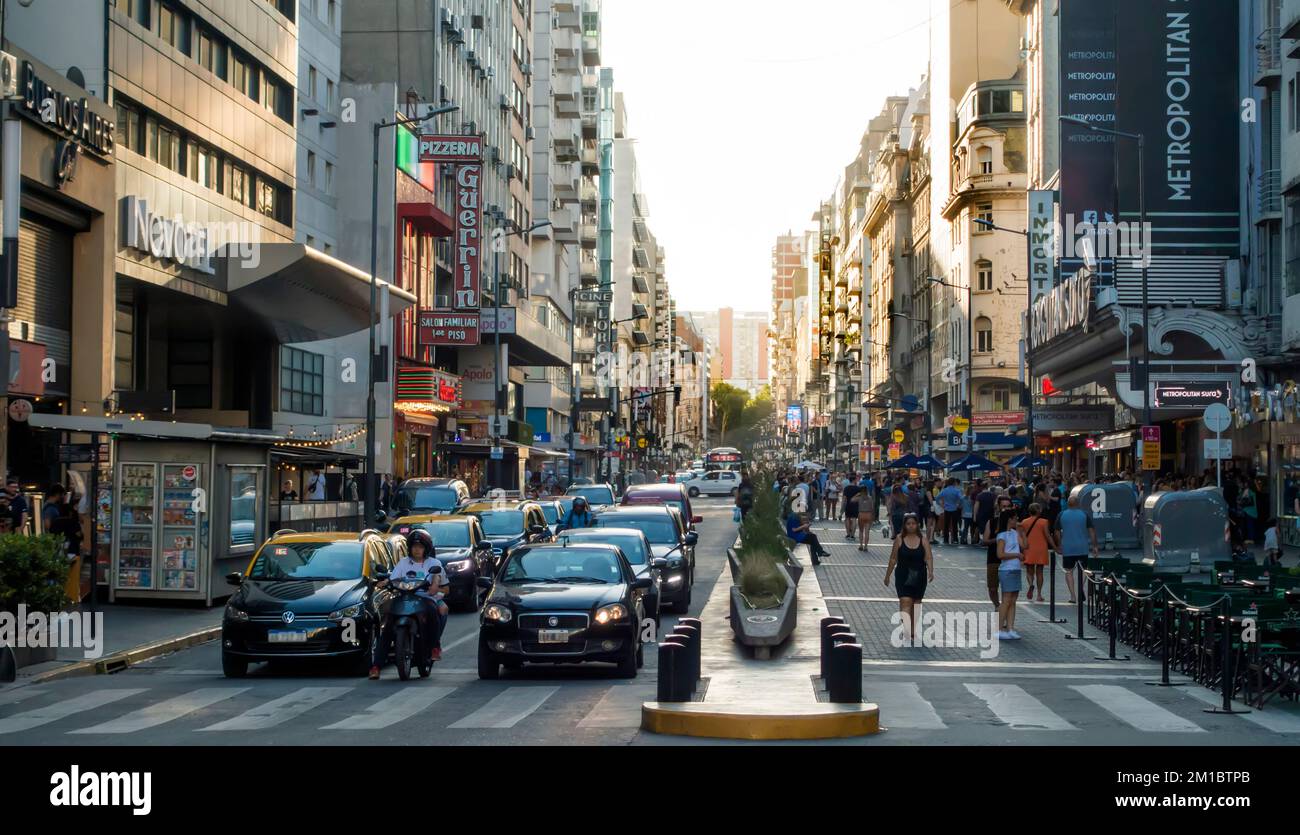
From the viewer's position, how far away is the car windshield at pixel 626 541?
22.2 meters

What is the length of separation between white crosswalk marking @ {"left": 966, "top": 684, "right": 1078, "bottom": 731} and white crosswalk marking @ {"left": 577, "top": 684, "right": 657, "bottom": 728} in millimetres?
3264

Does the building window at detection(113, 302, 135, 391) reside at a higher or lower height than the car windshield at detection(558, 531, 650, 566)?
higher

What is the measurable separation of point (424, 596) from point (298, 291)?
2097 centimetres

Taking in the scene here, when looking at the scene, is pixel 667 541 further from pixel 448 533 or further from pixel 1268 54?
pixel 1268 54

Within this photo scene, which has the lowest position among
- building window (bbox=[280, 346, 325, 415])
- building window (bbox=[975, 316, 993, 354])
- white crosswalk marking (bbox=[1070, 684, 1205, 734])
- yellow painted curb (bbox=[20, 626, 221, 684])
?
yellow painted curb (bbox=[20, 626, 221, 684])

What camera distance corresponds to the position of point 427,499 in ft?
122

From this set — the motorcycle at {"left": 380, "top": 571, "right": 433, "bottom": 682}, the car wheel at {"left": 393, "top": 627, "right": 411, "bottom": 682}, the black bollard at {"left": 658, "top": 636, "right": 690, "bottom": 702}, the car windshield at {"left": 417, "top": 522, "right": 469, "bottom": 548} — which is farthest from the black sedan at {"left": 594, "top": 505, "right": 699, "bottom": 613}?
the black bollard at {"left": 658, "top": 636, "right": 690, "bottom": 702}

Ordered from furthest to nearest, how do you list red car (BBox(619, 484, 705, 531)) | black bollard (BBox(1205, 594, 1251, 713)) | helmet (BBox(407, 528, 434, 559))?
red car (BBox(619, 484, 705, 531)) → helmet (BBox(407, 528, 434, 559)) → black bollard (BBox(1205, 594, 1251, 713))

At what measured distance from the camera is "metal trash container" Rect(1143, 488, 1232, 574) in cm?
2973

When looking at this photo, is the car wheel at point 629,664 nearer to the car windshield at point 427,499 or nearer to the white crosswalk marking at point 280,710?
the white crosswalk marking at point 280,710

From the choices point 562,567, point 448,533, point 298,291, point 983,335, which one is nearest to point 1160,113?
point 298,291

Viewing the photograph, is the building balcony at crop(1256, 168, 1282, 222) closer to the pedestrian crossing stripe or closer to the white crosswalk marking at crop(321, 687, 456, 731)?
the pedestrian crossing stripe
